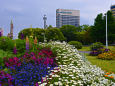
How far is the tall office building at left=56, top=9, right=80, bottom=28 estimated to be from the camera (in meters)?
111

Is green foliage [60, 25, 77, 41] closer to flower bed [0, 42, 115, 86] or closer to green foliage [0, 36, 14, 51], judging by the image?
green foliage [0, 36, 14, 51]

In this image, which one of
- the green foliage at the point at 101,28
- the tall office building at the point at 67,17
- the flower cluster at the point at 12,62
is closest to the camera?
the flower cluster at the point at 12,62

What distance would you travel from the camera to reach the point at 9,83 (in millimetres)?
4098

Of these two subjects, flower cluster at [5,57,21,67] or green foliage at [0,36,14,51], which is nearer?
flower cluster at [5,57,21,67]

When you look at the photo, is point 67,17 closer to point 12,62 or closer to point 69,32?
point 69,32

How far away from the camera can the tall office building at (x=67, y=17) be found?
111481 millimetres

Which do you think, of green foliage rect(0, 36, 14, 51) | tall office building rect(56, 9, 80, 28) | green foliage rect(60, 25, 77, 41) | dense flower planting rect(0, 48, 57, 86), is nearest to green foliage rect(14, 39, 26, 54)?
green foliage rect(0, 36, 14, 51)

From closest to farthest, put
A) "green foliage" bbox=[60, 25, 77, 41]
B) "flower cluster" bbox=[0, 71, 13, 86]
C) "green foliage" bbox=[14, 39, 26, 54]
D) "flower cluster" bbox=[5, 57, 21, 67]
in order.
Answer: "flower cluster" bbox=[0, 71, 13, 86]
"flower cluster" bbox=[5, 57, 21, 67]
"green foliage" bbox=[14, 39, 26, 54]
"green foliage" bbox=[60, 25, 77, 41]

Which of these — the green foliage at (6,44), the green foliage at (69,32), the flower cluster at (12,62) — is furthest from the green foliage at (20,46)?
the green foliage at (69,32)

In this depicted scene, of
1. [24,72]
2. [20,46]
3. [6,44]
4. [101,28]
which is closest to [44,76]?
[24,72]

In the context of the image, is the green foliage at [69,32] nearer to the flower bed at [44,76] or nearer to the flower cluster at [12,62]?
the flower bed at [44,76]

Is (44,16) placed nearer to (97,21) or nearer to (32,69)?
(32,69)

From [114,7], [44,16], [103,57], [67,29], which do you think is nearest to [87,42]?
[67,29]

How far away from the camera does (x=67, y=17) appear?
4562 inches
